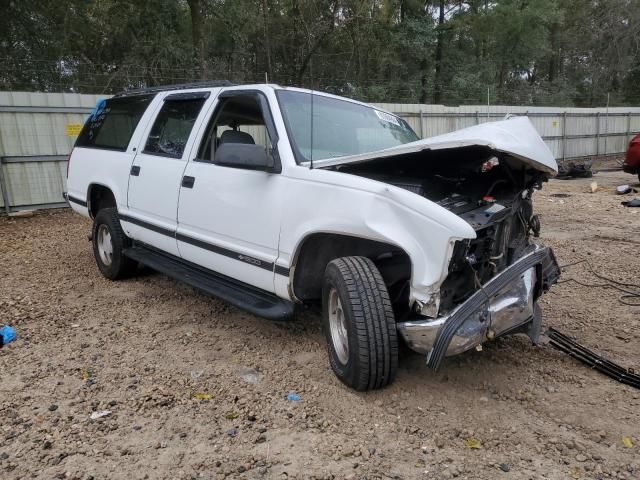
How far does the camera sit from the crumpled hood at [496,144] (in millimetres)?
2963

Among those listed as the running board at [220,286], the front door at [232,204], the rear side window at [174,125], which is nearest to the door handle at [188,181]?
the front door at [232,204]

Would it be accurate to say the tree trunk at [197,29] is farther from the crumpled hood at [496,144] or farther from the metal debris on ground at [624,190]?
the crumpled hood at [496,144]

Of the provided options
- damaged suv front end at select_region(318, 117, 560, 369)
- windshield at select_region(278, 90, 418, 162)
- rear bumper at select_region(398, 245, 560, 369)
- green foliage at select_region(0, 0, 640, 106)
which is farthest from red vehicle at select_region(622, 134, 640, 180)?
rear bumper at select_region(398, 245, 560, 369)

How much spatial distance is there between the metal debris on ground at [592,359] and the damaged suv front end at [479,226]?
0.44 metres

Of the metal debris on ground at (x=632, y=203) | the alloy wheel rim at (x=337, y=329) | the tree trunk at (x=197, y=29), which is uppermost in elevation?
the tree trunk at (x=197, y=29)

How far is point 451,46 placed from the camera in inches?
1147

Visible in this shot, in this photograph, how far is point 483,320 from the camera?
9.22 ft

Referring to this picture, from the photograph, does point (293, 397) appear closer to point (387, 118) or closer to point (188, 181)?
point (188, 181)

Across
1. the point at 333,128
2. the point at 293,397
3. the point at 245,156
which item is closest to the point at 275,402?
the point at 293,397

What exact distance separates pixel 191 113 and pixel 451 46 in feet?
90.9

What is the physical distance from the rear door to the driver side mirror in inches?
38.7

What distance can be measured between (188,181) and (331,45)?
62.3ft

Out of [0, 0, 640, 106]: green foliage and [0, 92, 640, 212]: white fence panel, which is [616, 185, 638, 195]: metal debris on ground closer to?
[0, 0, 640, 106]: green foliage

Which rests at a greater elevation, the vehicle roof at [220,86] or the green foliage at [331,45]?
the green foliage at [331,45]
